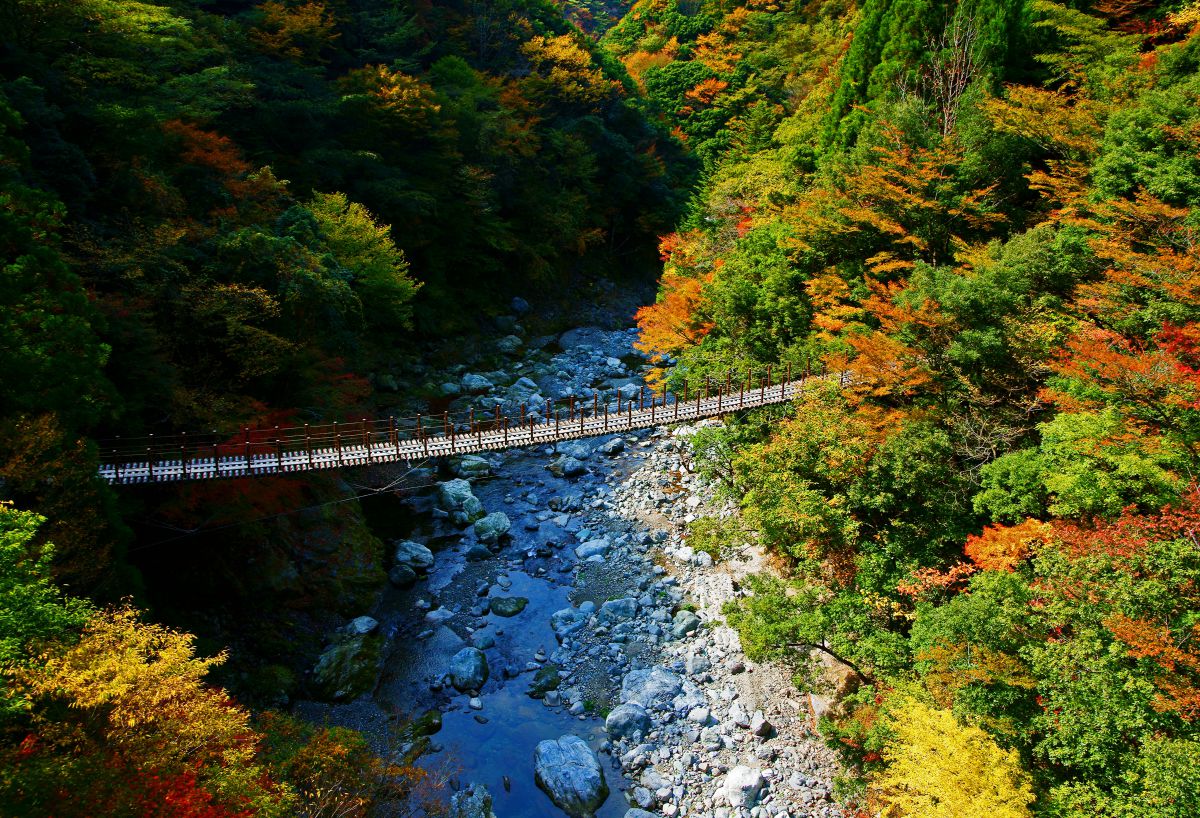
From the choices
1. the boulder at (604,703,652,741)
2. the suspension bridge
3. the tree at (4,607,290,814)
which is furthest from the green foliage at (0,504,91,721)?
the boulder at (604,703,652,741)

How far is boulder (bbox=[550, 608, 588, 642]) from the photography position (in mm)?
14811

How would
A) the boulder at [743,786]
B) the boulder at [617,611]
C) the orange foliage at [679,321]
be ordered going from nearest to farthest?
1. the boulder at [743,786]
2. the boulder at [617,611]
3. the orange foliage at [679,321]

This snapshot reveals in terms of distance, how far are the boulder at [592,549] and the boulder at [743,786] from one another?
685cm

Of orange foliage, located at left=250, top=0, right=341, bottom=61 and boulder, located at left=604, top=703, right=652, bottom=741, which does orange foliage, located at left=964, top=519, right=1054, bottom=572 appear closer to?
boulder, located at left=604, top=703, right=652, bottom=741

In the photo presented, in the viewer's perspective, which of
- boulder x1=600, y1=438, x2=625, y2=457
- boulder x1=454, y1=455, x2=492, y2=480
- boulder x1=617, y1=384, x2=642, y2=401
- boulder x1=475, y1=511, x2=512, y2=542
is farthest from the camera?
boulder x1=617, y1=384, x2=642, y2=401

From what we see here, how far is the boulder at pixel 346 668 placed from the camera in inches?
498

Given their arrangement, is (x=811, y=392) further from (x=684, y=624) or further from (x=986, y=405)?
(x=684, y=624)

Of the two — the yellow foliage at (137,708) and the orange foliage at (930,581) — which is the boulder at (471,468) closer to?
Answer: the yellow foliage at (137,708)

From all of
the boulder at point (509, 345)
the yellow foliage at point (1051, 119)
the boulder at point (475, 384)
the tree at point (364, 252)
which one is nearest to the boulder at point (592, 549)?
the boulder at point (475, 384)

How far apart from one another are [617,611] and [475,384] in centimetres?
1182

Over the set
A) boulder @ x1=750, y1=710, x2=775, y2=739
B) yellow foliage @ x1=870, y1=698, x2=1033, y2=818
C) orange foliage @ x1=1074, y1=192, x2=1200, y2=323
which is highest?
orange foliage @ x1=1074, y1=192, x2=1200, y2=323

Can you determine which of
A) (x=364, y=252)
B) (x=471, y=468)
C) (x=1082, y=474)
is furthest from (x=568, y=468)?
(x=1082, y=474)

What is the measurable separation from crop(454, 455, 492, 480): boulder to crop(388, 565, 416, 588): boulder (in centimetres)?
461

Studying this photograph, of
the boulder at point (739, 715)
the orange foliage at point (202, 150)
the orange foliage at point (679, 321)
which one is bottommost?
the boulder at point (739, 715)
